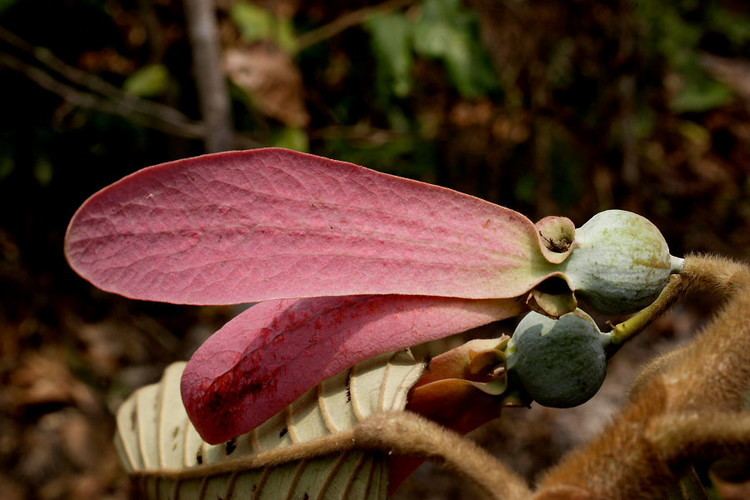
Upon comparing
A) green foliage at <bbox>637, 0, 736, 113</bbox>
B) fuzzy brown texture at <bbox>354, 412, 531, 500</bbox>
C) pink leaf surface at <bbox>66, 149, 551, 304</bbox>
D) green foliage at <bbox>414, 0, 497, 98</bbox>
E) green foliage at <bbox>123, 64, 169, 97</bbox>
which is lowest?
green foliage at <bbox>637, 0, 736, 113</bbox>

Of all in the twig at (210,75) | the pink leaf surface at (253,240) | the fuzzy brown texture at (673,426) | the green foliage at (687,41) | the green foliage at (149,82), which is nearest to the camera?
the fuzzy brown texture at (673,426)

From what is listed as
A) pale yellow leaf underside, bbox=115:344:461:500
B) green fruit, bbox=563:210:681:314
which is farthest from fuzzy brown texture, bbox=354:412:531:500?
green fruit, bbox=563:210:681:314

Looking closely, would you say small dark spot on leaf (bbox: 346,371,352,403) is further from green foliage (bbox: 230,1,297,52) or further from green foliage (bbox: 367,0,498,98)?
green foliage (bbox: 230,1,297,52)

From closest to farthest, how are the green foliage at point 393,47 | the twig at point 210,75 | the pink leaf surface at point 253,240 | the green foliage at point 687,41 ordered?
the pink leaf surface at point 253,240 < the twig at point 210,75 < the green foliage at point 393,47 < the green foliage at point 687,41

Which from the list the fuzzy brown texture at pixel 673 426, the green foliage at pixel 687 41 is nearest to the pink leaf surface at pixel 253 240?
the fuzzy brown texture at pixel 673 426

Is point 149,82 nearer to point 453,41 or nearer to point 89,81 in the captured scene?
point 89,81

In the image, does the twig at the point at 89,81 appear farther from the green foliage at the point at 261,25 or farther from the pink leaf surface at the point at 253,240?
the pink leaf surface at the point at 253,240

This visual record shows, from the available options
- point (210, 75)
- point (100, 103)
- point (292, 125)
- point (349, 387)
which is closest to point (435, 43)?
point (292, 125)
